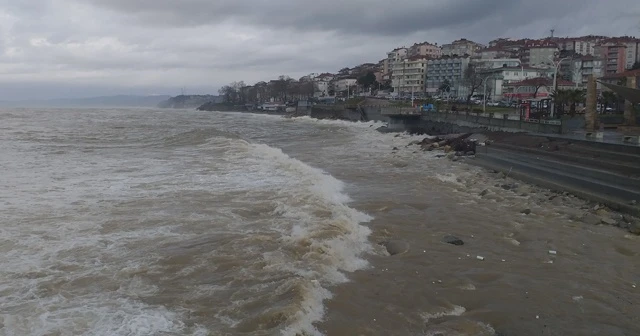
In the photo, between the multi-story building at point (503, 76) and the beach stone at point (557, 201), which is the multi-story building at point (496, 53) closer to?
the multi-story building at point (503, 76)

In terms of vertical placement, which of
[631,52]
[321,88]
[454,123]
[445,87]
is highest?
[631,52]

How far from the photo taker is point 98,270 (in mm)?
7684

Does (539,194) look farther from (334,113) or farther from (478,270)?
(334,113)

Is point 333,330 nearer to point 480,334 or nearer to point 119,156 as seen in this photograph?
point 480,334

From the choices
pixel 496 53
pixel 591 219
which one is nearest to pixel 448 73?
pixel 496 53

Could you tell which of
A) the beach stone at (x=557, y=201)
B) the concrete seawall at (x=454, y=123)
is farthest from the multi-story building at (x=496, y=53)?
the beach stone at (x=557, y=201)

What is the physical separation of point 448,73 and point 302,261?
107 metres

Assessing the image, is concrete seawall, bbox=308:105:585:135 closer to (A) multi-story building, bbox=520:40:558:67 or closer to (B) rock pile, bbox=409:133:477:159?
(B) rock pile, bbox=409:133:477:159

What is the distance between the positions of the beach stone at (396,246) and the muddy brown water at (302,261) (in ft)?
0.38

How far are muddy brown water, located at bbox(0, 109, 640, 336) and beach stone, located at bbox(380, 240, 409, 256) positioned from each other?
0.38ft

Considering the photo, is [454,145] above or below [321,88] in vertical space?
below

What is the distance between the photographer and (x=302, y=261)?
27.0ft

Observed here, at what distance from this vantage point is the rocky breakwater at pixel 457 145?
25752mm

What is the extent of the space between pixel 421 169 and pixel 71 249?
15.1 metres
